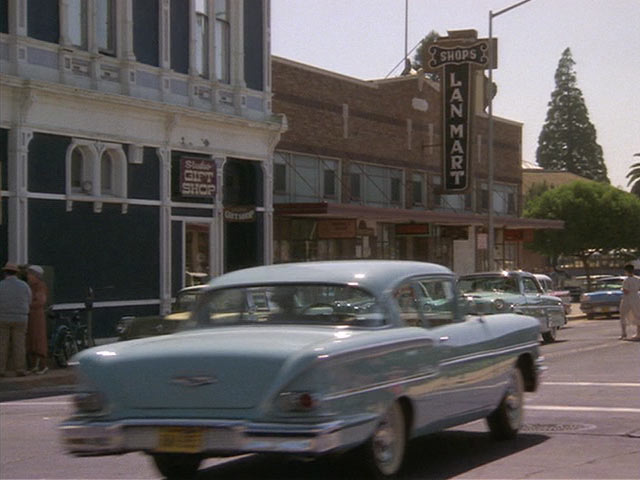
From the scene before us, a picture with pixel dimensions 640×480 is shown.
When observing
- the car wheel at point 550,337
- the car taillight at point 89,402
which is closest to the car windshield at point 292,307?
the car taillight at point 89,402

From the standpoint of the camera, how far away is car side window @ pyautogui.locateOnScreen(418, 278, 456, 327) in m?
10.2

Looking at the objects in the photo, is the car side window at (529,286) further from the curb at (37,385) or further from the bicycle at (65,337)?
the curb at (37,385)

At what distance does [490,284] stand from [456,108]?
590 inches

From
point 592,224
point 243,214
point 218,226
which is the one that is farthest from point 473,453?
point 592,224

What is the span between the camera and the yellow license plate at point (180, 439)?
8375 millimetres

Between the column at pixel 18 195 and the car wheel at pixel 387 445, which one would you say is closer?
the car wheel at pixel 387 445

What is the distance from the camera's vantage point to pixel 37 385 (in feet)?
63.7

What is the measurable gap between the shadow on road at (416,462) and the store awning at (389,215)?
2160cm

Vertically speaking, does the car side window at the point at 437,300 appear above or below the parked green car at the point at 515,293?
above

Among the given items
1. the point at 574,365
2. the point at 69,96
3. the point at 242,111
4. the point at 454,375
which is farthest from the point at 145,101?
the point at 454,375

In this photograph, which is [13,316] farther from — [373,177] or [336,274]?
[373,177]

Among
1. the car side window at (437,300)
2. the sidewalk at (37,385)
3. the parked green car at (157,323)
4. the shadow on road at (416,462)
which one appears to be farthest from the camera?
the parked green car at (157,323)

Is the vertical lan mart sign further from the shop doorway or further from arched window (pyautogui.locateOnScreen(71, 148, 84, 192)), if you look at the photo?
arched window (pyautogui.locateOnScreen(71, 148, 84, 192))

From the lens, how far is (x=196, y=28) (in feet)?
95.8
